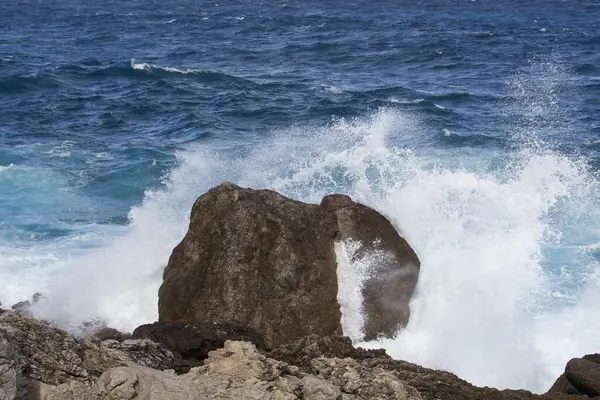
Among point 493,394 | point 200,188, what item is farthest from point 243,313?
point 200,188

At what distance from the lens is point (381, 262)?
14.5 m

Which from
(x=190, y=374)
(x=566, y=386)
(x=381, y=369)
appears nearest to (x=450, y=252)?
(x=566, y=386)

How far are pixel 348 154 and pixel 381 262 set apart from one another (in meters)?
7.49

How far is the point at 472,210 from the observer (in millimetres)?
18375

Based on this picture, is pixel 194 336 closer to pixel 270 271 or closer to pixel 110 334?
pixel 270 271

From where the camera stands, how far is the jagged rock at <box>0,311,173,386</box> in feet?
27.9

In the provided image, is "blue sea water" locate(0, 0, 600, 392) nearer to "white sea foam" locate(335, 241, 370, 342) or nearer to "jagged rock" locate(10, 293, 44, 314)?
"white sea foam" locate(335, 241, 370, 342)

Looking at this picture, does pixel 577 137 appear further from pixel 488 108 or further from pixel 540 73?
pixel 540 73

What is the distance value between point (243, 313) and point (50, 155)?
13.2m

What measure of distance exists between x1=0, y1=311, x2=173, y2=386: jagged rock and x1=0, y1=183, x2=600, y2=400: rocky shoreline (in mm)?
17

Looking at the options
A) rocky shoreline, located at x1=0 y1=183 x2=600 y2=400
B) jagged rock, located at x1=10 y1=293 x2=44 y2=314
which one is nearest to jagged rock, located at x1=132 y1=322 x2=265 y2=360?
rocky shoreline, located at x1=0 y1=183 x2=600 y2=400

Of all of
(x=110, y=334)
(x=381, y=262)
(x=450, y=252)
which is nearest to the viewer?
(x=110, y=334)

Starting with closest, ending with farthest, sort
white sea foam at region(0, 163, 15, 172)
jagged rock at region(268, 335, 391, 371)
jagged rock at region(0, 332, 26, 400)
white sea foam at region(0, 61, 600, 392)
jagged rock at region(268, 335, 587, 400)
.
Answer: jagged rock at region(0, 332, 26, 400) → jagged rock at region(268, 335, 587, 400) → jagged rock at region(268, 335, 391, 371) → white sea foam at region(0, 61, 600, 392) → white sea foam at region(0, 163, 15, 172)

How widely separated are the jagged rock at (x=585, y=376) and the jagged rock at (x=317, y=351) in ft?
8.04
